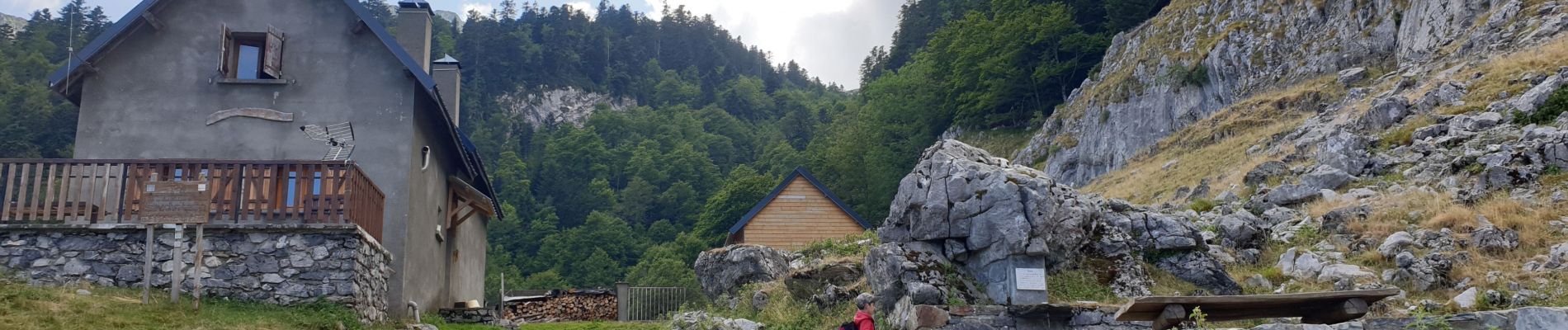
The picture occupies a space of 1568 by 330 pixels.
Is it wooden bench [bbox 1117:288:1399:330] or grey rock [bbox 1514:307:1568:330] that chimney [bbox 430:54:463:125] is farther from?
grey rock [bbox 1514:307:1568:330]

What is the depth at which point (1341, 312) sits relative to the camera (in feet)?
40.5

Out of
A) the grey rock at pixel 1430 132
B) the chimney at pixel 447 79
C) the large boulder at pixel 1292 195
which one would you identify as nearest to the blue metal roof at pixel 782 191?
the chimney at pixel 447 79

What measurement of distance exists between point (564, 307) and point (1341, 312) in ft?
72.6

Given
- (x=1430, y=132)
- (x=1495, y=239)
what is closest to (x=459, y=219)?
(x=1495, y=239)

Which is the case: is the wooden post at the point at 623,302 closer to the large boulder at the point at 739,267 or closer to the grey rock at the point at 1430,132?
the large boulder at the point at 739,267

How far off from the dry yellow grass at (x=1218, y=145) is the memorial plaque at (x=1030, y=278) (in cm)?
1512

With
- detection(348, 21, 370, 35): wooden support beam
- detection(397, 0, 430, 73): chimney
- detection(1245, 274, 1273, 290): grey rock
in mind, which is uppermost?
detection(397, 0, 430, 73): chimney

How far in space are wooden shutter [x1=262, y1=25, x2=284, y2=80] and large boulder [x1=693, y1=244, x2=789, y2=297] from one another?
9.69 metres

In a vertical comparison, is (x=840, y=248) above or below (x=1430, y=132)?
below

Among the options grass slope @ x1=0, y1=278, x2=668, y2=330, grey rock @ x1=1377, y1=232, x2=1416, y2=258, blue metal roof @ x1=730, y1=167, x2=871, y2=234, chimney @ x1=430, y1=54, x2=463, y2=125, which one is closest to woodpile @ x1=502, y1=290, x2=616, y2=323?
blue metal roof @ x1=730, y1=167, x2=871, y2=234

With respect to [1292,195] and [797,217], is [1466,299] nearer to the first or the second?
[1292,195]

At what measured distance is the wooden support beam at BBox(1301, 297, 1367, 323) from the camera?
39.9 ft

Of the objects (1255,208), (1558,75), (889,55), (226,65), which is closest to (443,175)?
(226,65)

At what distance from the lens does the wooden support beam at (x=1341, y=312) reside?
39.9 feet
